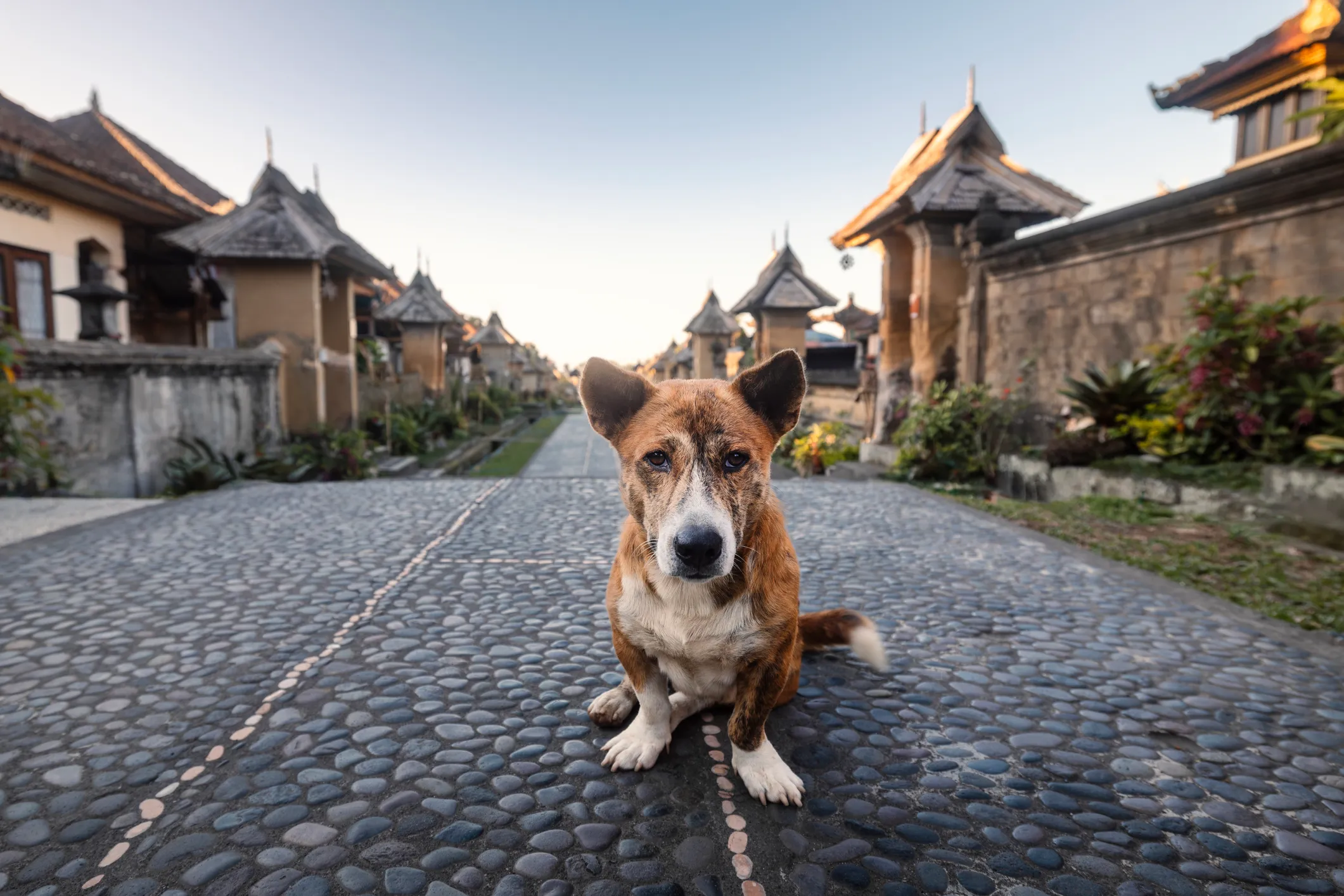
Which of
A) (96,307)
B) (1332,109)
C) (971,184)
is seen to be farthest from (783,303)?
(96,307)

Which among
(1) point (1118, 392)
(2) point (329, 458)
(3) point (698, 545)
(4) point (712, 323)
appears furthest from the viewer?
(4) point (712, 323)

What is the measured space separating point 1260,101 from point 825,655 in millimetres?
13168

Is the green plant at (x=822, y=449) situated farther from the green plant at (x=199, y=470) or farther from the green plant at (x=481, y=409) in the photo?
the green plant at (x=481, y=409)

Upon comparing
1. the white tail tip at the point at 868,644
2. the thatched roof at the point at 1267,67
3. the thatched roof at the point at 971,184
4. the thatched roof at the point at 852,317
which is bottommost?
the white tail tip at the point at 868,644

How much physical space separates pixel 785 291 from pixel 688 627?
40.5 feet

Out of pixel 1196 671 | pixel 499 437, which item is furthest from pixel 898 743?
pixel 499 437

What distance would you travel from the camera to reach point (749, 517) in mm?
1850

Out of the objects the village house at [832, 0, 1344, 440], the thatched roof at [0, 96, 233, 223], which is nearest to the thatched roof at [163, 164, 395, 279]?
the thatched roof at [0, 96, 233, 223]

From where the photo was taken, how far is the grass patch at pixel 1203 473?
5.33 m

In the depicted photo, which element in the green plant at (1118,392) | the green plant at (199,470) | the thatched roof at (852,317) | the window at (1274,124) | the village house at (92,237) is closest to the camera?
the green plant at (1118,392)

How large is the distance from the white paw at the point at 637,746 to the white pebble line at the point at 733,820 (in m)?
0.16

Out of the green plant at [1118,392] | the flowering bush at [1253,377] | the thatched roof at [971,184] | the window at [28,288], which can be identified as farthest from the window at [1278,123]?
the window at [28,288]

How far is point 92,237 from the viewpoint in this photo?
35.2ft

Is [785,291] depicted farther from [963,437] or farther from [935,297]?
[963,437]
